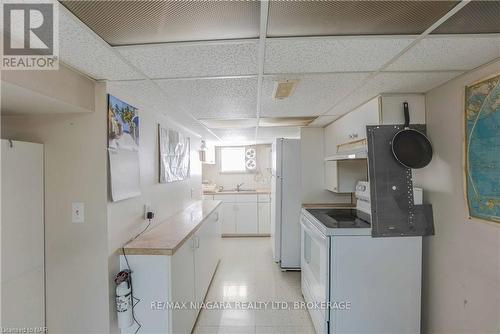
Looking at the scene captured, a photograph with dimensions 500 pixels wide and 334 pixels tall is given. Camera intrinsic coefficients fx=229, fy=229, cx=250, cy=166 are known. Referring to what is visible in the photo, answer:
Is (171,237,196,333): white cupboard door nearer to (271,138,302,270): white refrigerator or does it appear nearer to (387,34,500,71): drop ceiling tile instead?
(271,138,302,270): white refrigerator

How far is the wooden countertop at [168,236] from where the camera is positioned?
1.50 metres

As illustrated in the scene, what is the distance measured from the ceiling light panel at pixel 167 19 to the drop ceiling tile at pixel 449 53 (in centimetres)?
79

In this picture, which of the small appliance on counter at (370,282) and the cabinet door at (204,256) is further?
the cabinet door at (204,256)

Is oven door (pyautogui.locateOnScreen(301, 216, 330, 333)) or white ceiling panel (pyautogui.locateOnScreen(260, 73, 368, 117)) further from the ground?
white ceiling panel (pyautogui.locateOnScreen(260, 73, 368, 117))

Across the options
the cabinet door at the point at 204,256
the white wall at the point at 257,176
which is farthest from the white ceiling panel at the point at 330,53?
the white wall at the point at 257,176

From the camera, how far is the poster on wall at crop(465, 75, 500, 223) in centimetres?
117

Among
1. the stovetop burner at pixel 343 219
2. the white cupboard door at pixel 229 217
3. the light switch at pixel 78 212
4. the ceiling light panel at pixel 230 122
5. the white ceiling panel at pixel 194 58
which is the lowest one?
the white cupboard door at pixel 229 217

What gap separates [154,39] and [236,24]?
362 millimetres

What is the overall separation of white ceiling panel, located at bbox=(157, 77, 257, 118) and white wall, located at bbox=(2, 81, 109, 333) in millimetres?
468

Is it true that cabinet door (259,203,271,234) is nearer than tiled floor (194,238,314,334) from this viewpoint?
No

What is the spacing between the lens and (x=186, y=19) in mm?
848

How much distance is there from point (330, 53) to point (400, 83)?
0.70 m

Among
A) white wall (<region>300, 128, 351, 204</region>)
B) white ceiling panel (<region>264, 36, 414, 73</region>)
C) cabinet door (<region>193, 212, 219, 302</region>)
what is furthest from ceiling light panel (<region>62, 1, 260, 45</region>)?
white wall (<region>300, 128, 351, 204</region>)

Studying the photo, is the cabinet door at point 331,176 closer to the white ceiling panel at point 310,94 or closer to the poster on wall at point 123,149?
the white ceiling panel at point 310,94
